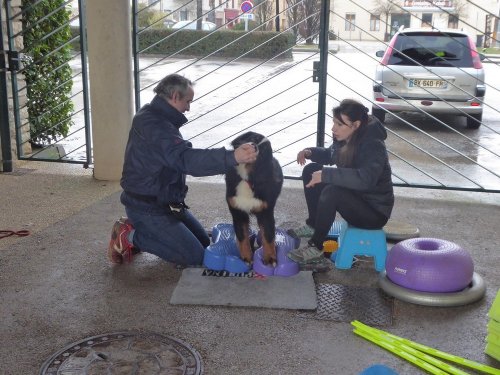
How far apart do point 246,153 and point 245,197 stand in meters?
0.41

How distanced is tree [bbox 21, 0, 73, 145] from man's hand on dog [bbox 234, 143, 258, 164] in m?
4.17

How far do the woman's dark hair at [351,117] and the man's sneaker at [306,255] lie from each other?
2.12 ft

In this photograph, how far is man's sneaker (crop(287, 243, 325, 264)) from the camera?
4.08 meters

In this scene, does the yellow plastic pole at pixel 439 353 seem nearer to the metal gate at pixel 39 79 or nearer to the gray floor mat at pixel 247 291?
the gray floor mat at pixel 247 291

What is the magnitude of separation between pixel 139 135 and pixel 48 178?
2.86 m

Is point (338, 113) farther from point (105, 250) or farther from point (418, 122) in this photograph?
point (418, 122)

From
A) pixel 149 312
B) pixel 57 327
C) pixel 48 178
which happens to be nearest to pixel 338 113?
pixel 149 312

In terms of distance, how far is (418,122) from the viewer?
1088cm

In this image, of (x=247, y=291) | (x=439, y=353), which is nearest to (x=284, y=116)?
(x=247, y=291)

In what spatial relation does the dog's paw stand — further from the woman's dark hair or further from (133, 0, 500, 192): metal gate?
(133, 0, 500, 192): metal gate

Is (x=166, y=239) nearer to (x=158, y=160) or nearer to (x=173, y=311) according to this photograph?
(x=158, y=160)

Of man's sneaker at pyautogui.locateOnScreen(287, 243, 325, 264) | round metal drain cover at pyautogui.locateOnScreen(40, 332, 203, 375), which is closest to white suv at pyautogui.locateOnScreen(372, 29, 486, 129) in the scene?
man's sneaker at pyautogui.locateOnScreen(287, 243, 325, 264)

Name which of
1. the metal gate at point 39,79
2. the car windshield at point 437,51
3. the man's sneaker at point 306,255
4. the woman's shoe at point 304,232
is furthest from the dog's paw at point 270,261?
the car windshield at point 437,51

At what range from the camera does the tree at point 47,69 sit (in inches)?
281
